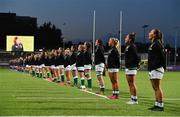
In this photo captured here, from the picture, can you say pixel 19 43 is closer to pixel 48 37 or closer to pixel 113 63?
pixel 48 37

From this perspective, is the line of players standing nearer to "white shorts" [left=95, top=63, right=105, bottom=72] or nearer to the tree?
"white shorts" [left=95, top=63, right=105, bottom=72]

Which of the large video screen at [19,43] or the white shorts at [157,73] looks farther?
the large video screen at [19,43]

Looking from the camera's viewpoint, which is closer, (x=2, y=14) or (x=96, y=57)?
Result: (x=96, y=57)

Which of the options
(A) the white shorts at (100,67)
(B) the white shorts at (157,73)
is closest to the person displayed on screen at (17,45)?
(A) the white shorts at (100,67)

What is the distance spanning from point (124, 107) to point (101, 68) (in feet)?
19.0

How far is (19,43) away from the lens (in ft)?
299

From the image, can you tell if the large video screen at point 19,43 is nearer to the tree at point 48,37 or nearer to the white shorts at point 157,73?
the tree at point 48,37

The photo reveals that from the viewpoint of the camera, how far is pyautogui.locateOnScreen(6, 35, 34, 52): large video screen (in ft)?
297

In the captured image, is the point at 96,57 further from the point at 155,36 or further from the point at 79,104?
the point at 155,36

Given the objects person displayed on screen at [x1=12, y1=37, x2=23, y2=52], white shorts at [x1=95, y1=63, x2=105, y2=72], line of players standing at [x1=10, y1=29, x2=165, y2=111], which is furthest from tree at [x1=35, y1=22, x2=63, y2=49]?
white shorts at [x1=95, y1=63, x2=105, y2=72]

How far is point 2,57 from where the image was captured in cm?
12381


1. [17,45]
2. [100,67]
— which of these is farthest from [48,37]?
[100,67]

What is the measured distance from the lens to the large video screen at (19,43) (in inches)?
3565

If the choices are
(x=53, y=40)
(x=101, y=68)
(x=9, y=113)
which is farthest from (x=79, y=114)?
(x=53, y=40)
